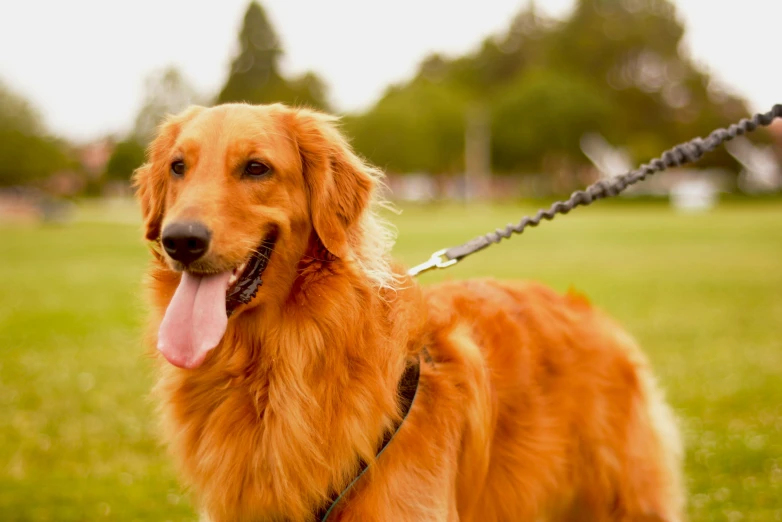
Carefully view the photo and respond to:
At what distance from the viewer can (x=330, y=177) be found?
3.27 m

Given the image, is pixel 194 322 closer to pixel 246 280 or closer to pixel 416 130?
pixel 246 280

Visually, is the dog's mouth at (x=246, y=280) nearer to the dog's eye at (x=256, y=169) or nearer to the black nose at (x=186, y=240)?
the black nose at (x=186, y=240)

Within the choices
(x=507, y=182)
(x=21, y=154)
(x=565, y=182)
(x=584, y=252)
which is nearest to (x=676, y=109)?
(x=565, y=182)

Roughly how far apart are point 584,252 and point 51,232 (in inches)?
1072

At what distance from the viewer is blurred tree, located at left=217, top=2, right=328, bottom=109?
233ft

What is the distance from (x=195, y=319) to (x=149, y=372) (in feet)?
19.6

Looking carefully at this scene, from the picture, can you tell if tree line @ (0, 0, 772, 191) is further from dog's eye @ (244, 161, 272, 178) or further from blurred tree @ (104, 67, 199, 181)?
dog's eye @ (244, 161, 272, 178)

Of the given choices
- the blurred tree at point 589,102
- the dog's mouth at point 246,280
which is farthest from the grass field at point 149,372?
the blurred tree at point 589,102

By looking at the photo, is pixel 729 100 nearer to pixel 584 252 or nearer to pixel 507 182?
pixel 507 182

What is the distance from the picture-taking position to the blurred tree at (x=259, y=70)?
233 ft

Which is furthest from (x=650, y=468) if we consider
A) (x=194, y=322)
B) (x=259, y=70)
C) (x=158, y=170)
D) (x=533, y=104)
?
(x=533, y=104)

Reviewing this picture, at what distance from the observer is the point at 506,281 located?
12.9 feet

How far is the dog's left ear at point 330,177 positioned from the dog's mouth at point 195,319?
452 mm

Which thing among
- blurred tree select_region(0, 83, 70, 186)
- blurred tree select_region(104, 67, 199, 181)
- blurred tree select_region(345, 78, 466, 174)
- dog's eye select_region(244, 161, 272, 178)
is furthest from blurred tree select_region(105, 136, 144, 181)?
dog's eye select_region(244, 161, 272, 178)
